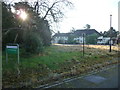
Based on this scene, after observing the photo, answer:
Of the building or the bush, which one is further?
the building

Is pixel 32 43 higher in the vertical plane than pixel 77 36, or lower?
lower

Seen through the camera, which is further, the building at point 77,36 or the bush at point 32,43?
the building at point 77,36

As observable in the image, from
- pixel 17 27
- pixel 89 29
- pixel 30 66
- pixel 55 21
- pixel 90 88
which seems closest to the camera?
pixel 90 88

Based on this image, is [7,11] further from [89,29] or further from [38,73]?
[89,29]

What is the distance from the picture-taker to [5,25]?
15.7 meters

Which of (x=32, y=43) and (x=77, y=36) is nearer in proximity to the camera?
(x=32, y=43)

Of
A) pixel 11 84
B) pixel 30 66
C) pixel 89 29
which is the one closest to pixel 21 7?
pixel 30 66

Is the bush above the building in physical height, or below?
below

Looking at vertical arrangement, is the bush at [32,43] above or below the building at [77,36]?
below

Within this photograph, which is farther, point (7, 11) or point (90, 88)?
point (7, 11)

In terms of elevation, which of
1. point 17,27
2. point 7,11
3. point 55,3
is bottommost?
point 17,27

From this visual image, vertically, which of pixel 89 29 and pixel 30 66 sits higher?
pixel 89 29

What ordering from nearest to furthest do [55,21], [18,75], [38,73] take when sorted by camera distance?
[18,75] < [38,73] < [55,21]

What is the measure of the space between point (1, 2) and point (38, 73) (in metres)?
9.14
